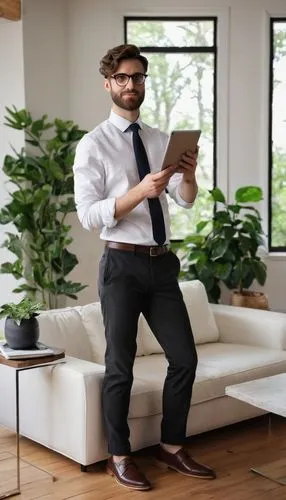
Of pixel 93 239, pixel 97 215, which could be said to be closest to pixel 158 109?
pixel 93 239

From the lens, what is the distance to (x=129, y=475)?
120 inches

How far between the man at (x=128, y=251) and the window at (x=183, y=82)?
10.1ft

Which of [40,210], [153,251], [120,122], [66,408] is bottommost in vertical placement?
[66,408]

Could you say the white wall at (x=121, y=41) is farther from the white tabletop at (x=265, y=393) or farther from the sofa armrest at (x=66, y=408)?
the white tabletop at (x=265, y=393)

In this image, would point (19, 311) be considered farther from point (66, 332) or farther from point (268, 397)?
point (268, 397)

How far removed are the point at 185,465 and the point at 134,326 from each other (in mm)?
659

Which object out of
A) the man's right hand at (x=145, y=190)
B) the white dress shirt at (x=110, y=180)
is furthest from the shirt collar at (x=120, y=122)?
the man's right hand at (x=145, y=190)

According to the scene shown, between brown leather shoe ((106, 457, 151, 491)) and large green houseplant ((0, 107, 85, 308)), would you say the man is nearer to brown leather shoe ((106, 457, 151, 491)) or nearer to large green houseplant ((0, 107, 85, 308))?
brown leather shoe ((106, 457, 151, 491))

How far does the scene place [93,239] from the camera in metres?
5.95

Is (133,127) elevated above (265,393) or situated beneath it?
elevated above

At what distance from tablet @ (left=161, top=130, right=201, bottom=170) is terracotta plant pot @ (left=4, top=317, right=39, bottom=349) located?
34.3 inches

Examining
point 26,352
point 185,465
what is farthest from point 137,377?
point 26,352

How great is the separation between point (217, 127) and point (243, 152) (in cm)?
30

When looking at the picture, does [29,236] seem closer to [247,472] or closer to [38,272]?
[38,272]
